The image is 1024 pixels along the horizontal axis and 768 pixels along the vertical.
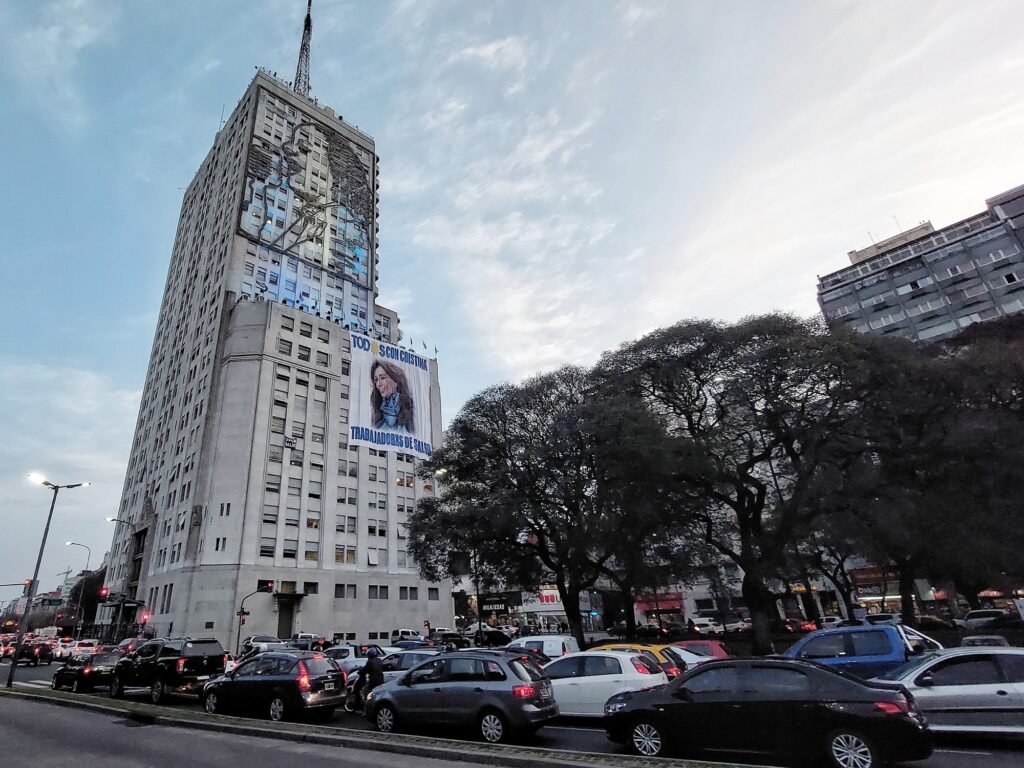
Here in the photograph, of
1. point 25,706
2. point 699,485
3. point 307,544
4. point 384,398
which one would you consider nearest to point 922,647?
point 699,485

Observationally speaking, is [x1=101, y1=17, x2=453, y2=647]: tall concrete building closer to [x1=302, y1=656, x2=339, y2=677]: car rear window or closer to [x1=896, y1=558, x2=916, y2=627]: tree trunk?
[x1=302, y1=656, x2=339, y2=677]: car rear window

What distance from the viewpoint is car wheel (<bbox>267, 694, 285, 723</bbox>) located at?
1362 cm

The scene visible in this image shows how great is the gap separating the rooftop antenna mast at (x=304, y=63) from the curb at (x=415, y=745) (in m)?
98.9

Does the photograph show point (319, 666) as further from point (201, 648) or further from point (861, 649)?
point (861, 649)

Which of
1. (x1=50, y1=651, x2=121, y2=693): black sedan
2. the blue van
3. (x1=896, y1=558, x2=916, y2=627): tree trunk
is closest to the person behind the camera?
the blue van

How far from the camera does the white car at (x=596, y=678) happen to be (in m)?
11.9

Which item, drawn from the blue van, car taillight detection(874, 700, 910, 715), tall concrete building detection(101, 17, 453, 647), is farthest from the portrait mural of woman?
car taillight detection(874, 700, 910, 715)

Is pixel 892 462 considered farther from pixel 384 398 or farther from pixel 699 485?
pixel 384 398

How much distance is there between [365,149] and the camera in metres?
89.1

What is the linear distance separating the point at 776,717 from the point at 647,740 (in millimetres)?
2144

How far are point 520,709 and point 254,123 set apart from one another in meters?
84.4

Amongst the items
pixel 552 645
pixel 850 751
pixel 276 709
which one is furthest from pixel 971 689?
pixel 276 709

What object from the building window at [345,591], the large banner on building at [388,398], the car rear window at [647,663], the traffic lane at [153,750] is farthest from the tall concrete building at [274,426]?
the car rear window at [647,663]

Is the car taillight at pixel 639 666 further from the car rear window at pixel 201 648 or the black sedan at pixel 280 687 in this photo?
the car rear window at pixel 201 648
